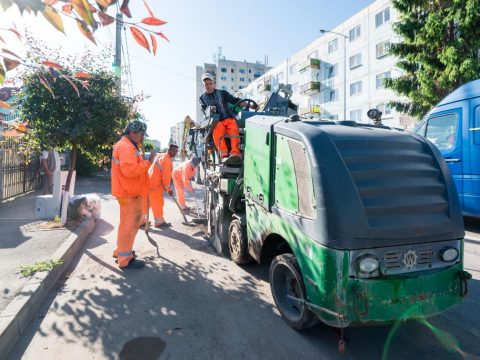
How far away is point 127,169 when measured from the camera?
173 inches

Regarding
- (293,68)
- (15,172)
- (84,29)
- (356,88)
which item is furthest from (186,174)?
(293,68)

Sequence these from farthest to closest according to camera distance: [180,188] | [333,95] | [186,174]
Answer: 1. [333,95]
2. [180,188]
3. [186,174]

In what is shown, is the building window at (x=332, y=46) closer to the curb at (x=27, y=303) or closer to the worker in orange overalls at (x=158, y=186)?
the worker in orange overalls at (x=158, y=186)

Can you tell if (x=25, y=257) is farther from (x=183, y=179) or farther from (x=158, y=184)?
(x=183, y=179)

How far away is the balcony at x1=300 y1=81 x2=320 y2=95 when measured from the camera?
33.5 meters

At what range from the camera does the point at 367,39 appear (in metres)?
27.7

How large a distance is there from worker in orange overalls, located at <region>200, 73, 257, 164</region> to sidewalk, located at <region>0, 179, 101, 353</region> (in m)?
2.69

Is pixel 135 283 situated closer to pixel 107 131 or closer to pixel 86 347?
pixel 86 347

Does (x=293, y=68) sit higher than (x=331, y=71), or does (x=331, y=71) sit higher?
(x=293, y=68)

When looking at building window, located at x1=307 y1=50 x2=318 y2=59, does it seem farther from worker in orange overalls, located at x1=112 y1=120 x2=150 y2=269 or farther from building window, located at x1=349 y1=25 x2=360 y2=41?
worker in orange overalls, located at x1=112 y1=120 x2=150 y2=269

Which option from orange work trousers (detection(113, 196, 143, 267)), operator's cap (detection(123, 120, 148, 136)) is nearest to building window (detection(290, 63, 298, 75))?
operator's cap (detection(123, 120, 148, 136))

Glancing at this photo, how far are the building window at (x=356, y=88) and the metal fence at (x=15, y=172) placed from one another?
25017 millimetres

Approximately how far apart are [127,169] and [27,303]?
1886 millimetres

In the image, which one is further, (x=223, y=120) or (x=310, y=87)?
(x=310, y=87)
